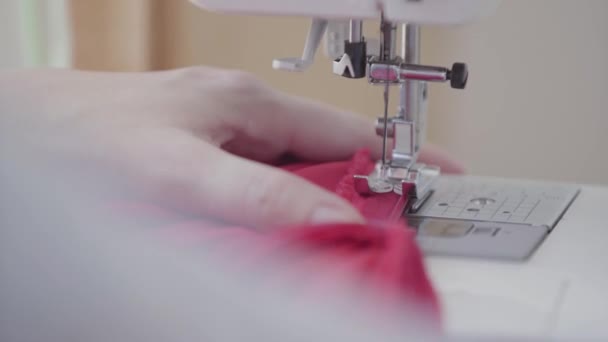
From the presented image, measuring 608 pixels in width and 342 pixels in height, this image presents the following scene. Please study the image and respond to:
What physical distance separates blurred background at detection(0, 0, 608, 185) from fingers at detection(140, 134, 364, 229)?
77 centimetres

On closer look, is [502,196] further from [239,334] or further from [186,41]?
[186,41]

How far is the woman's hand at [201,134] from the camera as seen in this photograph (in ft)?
1.85

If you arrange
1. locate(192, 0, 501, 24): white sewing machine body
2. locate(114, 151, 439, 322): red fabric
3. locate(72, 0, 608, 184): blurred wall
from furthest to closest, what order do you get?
locate(72, 0, 608, 184): blurred wall < locate(192, 0, 501, 24): white sewing machine body < locate(114, 151, 439, 322): red fabric

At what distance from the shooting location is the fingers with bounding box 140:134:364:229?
21.7 inches

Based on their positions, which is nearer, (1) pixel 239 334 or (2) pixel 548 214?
(1) pixel 239 334

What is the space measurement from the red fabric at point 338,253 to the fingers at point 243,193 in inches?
0.5

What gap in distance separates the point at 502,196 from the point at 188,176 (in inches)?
12.8

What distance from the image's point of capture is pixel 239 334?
47cm

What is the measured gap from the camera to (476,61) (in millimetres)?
1634

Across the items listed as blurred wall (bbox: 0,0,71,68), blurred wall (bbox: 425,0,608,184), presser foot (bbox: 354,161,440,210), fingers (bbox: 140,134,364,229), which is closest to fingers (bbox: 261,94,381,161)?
presser foot (bbox: 354,161,440,210)

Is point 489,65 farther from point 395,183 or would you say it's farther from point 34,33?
point 395,183

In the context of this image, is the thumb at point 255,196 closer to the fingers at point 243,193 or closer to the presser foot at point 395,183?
the fingers at point 243,193

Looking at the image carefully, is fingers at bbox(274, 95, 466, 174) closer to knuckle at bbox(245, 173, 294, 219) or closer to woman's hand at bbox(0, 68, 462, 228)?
woman's hand at bbox(0, 68, 462, 228)

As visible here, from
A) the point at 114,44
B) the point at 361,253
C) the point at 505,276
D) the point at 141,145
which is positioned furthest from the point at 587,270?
the point at 114,44
